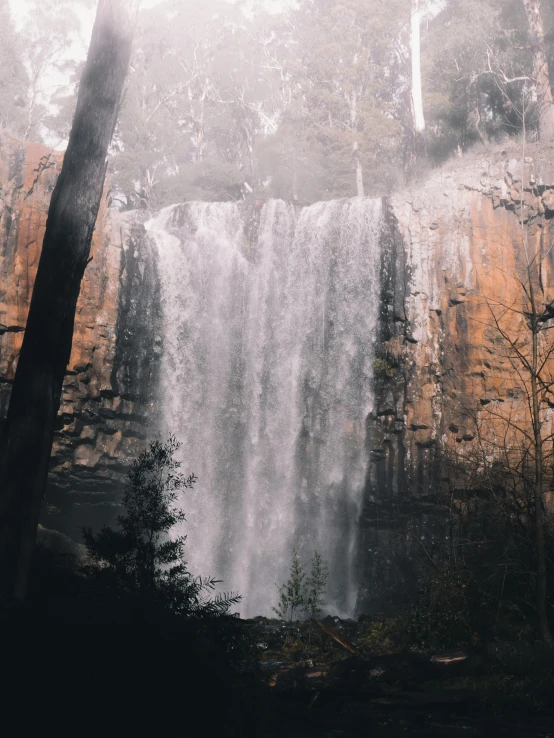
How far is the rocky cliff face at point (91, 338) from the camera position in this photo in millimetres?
14484

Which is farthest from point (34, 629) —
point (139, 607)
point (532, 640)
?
point (532, 640)

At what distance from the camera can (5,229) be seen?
1458cm

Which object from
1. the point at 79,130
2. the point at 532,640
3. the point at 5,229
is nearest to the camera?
the point at 79,130

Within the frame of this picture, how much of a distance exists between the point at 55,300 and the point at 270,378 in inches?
432

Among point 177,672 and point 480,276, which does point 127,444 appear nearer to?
point 480,276

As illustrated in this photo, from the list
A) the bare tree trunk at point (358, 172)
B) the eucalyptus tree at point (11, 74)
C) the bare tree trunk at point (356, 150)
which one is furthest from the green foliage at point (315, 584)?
the eucalyptus tree at point (11, 74)

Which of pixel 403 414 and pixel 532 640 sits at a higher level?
pixel 403 414

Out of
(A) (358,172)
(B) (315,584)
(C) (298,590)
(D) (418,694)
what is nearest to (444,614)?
(D) (418,694)

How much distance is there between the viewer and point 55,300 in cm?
635

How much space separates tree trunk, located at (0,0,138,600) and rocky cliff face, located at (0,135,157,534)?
717cm

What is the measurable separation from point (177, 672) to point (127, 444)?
42.5 feet

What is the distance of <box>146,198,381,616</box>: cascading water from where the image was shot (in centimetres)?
1655

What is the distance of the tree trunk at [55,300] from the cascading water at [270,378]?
9.88 meters

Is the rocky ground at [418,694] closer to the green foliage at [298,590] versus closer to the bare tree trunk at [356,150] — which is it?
the green foliage at [298,590]
